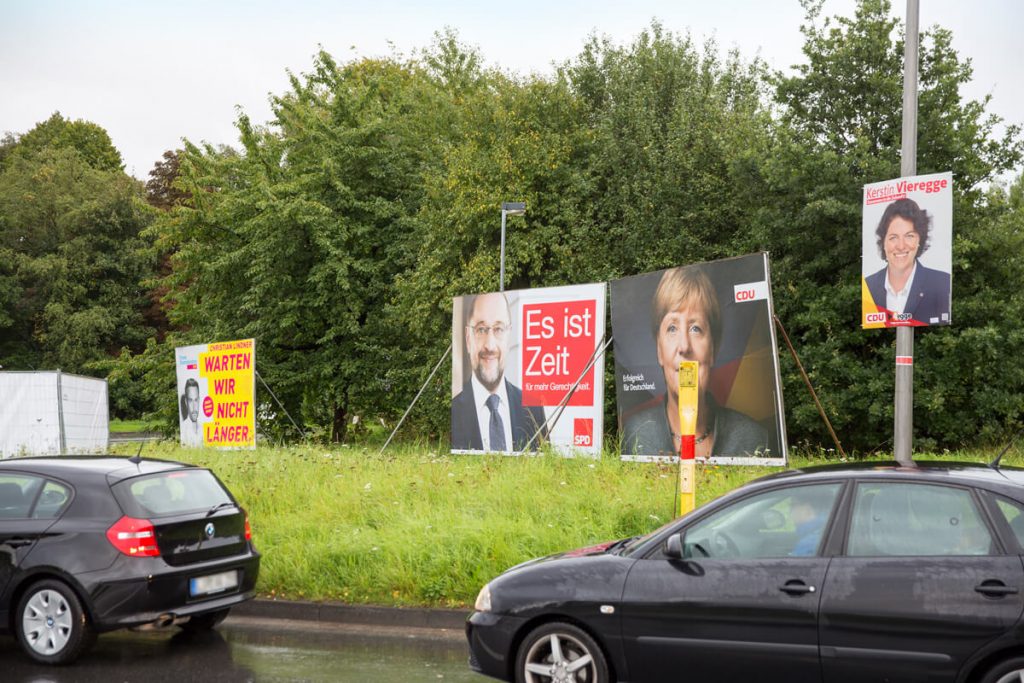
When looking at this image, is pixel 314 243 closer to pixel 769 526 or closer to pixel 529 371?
pixel 529 371

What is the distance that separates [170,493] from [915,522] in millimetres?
5778

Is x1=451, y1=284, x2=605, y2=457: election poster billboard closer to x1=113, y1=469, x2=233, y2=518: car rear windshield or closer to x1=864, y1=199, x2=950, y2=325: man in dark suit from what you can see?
x1=864, y1=199, x2=950, y2=325: man in dark suit

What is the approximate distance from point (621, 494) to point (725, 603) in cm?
538

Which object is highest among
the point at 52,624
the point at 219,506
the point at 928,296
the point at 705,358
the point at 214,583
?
the point at 928,296

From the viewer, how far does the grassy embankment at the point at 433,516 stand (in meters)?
9.48

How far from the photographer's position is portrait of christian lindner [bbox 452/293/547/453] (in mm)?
16750

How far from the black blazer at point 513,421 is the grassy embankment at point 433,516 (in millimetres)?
2311

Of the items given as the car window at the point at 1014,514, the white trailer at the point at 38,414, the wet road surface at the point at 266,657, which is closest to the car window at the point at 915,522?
the car window at the point at 1014,514

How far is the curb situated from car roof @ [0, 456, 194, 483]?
1.65 meters

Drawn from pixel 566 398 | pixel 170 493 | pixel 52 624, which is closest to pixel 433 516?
pixel 170 493

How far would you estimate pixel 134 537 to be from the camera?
25.5 feet

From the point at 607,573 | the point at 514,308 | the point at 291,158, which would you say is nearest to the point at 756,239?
the point at 514,308

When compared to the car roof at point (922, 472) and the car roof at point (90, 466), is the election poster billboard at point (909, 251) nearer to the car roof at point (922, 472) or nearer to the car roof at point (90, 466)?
the car roof at point (922, 472)

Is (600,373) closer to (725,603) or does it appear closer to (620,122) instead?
(725,603)
